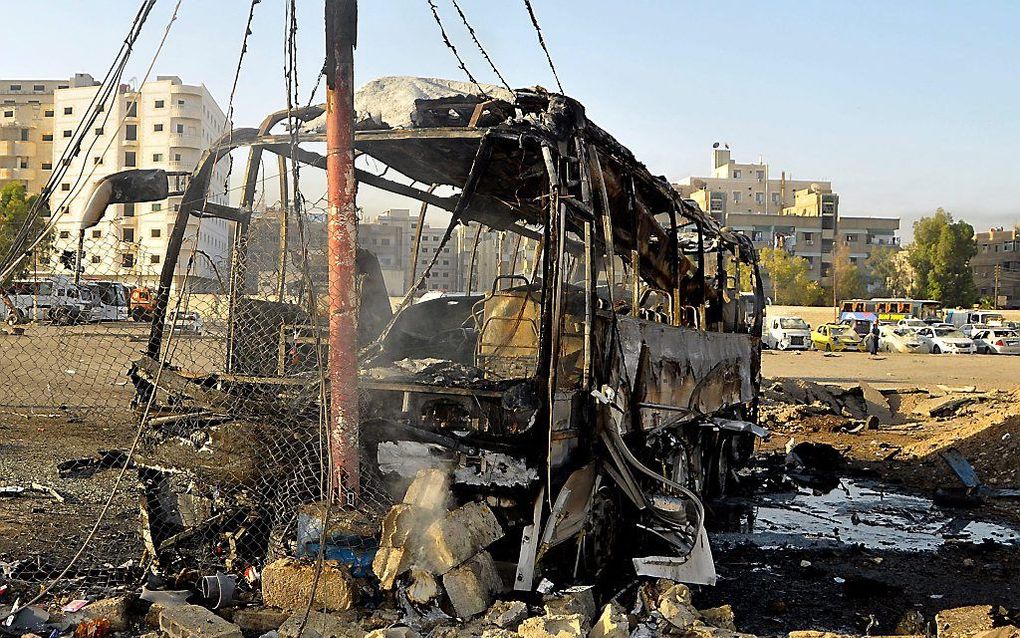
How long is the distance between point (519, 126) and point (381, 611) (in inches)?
118

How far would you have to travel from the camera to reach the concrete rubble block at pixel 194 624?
442cm

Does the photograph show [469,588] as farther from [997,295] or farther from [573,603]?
[997,295]

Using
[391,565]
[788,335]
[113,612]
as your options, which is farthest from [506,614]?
[788,335]

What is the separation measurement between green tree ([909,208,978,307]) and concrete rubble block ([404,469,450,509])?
66.4 meters

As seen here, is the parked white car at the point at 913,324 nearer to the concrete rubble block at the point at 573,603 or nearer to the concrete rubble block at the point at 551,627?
the concrete rubble block at the point at 573,603

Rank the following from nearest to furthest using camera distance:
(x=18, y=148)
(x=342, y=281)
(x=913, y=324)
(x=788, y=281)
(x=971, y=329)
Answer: (x=342, y=281), (x=913, y=324), (x=971, y=329), (x=788, y=281), (x=18, y=148)

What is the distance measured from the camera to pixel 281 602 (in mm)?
4949

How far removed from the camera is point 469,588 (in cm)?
491

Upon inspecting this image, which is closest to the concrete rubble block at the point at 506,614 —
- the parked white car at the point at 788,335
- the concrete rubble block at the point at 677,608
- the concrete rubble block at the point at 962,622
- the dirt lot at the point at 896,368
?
the concrete rubble block at the point at 677,608

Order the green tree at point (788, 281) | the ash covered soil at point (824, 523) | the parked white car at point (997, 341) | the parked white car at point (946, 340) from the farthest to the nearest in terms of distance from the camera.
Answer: the green tree at point (788, 281)
the parked white car at point (997, 341)
the parked white car at point (946, 340)
the ash covered soil at point (824, 523)

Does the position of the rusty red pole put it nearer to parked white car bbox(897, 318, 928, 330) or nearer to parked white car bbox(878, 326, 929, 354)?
parked white car bbox(878, 326, 929, 354)

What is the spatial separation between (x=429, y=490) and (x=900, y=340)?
38163mm

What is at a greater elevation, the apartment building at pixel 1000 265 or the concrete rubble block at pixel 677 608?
the apartment building at pixel 1000 265

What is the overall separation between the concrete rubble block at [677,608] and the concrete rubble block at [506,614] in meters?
0.87
